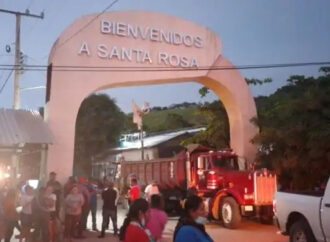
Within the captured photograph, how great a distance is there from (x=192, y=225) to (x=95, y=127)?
34.2 metres

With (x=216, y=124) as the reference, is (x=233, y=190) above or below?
below

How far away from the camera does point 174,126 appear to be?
56.0 m

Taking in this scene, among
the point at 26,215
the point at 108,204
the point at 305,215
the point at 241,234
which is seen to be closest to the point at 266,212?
the point at 241,234

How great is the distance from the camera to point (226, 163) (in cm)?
1819

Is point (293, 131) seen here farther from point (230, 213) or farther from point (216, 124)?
point (216, 124)

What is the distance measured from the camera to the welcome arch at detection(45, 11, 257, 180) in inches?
625

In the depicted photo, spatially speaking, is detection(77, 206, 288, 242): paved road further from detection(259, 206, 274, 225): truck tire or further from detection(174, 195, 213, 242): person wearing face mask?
detection(174, 195, 213, 242): person wearing face mask

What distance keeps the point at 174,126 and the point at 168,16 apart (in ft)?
126

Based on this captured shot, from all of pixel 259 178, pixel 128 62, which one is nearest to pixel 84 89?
pixel 128 62

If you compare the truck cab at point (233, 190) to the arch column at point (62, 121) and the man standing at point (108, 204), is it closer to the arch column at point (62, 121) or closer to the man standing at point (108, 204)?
the man standing at point (108, 204)

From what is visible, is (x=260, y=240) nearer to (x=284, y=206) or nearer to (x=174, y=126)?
(x=284, y=206)

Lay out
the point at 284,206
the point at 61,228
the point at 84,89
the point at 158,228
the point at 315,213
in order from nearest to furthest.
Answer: the point at 158,228, the point at 315,213, the point at 284,206, the point at 61,228, the point at 84,89

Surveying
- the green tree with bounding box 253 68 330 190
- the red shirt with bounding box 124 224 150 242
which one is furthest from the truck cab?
the red shirt with bounding box 124 224 150 242

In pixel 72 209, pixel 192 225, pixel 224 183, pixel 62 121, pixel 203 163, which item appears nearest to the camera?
pixel 192 225
